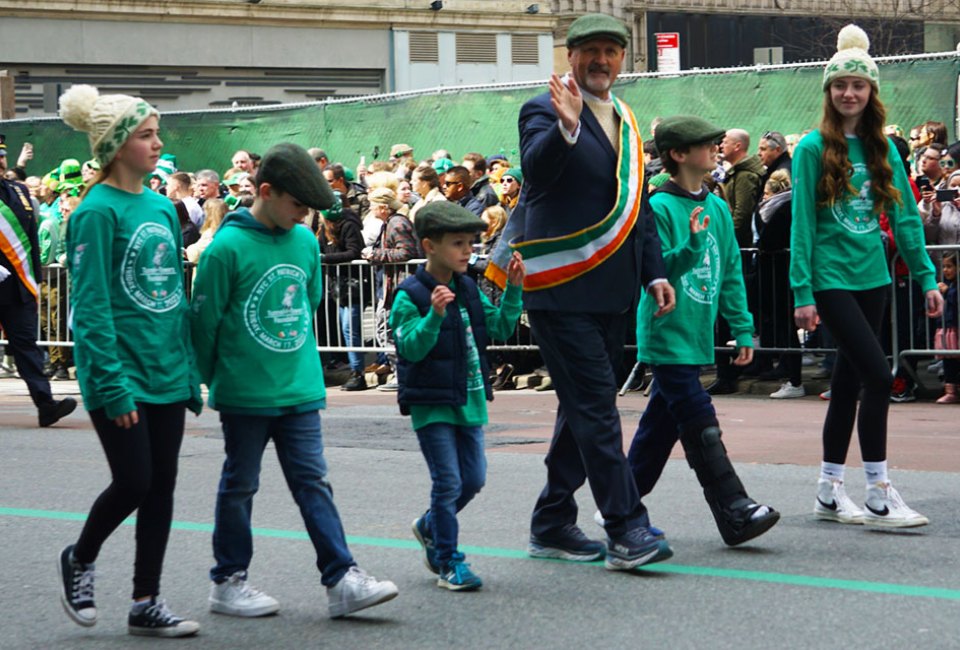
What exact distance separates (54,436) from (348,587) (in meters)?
6.25

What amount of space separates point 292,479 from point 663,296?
5.20 feet

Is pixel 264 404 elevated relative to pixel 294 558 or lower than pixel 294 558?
elevated

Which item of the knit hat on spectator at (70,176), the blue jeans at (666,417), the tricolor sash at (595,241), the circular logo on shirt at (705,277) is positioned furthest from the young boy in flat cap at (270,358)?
the knit hat on spectator at (70,176)

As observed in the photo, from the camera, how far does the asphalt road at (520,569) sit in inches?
231

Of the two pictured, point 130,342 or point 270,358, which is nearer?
point 130,342

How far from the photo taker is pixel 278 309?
6.05 m

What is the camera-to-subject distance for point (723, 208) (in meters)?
7.44

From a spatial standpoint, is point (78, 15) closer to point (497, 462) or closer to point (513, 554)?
point (497, 462)

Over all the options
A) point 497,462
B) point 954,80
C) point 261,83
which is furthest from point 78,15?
point 497,462

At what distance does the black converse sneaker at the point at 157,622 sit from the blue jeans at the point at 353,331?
9.67 m

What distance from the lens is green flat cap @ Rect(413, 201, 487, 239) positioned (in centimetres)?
645

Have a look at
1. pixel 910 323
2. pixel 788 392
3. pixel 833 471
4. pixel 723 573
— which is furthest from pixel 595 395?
pixel 788 392

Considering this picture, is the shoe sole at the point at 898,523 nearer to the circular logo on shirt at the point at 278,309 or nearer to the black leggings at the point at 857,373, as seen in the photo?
the black leggings at the point at 857,373

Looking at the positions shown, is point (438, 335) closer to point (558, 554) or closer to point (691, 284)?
point (558, 554)
